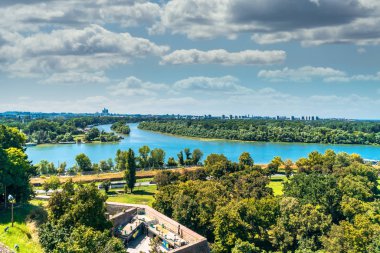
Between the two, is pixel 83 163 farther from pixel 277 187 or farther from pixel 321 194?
pixel 321 194

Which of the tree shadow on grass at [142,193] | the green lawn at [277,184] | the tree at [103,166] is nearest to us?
the tree shadow on grass at [142,193]

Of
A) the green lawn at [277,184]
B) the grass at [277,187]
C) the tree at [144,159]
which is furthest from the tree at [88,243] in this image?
the tree at [144,159]

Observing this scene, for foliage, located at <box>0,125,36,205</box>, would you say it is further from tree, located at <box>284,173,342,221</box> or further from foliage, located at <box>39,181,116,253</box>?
tree, located at <box>284,173,342,221</box>

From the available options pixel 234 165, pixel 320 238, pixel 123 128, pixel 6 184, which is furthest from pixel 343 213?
pixel 123 128

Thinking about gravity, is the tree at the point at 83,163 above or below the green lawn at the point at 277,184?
above

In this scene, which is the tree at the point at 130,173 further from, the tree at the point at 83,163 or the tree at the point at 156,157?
the tree at the point at 156,157

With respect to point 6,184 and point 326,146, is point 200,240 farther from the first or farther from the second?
point 326,146
